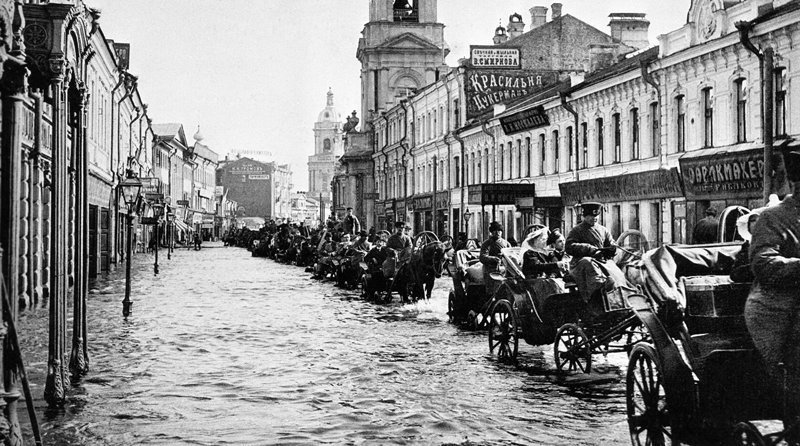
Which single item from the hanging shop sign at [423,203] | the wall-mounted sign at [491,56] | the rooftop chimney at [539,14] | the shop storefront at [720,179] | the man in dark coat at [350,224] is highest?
the rooftop chimney at [539,14]

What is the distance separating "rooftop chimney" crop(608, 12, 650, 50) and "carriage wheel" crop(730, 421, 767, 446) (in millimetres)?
41859

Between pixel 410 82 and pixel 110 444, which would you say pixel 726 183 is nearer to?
pixel 110 444

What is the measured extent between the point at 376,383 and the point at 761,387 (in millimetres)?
5162

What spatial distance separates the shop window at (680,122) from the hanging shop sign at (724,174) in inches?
76.3

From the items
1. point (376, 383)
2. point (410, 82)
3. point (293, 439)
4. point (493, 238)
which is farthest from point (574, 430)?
point (410, 82)

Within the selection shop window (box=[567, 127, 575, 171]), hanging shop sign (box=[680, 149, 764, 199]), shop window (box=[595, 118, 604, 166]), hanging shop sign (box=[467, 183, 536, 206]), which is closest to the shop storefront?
hanging shop sign (box=[680, 149, 764, 199])

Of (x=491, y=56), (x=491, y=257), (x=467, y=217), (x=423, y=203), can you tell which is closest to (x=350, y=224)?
(x=467, y=217)

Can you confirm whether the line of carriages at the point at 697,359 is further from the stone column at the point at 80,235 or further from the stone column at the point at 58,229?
the stone column at the point at 80,235

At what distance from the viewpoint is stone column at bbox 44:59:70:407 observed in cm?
793

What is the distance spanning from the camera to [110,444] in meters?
7.23

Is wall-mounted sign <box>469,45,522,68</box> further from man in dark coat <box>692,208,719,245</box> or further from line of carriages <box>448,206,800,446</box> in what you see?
line of carriages <box>448,206,800,446</box>

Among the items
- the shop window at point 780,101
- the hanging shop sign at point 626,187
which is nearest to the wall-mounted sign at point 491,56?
the hanging shop sign at point 626,187

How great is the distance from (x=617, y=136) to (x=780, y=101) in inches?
374

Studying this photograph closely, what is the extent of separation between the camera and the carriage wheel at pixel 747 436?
5.36 meters
